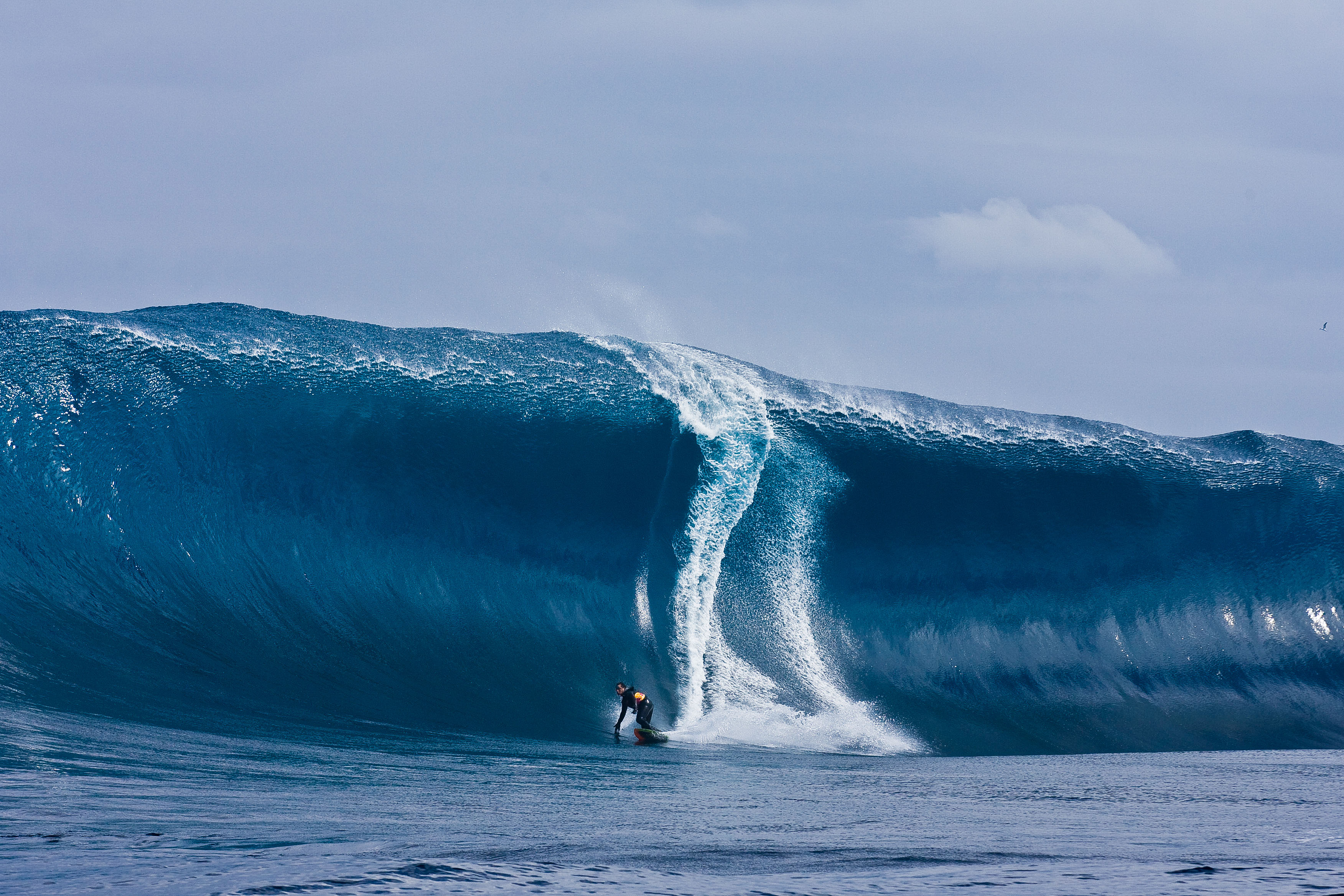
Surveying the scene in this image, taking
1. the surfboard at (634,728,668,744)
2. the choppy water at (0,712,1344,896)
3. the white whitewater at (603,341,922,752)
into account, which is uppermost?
the white whitewater at (603,341,922,752)

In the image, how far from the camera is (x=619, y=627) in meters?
13.2

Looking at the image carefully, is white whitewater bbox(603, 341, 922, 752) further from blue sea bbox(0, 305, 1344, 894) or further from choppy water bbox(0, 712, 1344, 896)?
choppy water bbox(0, 712, 1344, 896)

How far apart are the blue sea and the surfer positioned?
322mm

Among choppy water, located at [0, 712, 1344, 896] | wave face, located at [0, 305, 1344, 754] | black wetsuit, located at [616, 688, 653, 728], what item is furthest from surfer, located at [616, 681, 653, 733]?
choppy water, located at [0, 712, 1344, 896]

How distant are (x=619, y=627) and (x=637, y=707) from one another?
2.13m

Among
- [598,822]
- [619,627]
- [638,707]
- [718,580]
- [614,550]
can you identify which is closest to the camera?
[598,822]

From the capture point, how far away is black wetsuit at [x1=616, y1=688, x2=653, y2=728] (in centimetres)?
1108

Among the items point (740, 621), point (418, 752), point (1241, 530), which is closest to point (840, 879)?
point (418, 752)

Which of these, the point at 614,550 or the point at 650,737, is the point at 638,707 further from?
the point at 614,550

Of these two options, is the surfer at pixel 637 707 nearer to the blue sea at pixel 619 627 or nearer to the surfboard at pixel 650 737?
the surfboard at pixel 650 737

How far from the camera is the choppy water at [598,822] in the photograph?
4.61 metres

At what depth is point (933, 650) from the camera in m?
13.8

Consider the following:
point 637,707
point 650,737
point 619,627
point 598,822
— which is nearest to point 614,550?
point 619,627

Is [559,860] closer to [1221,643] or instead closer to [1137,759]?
[1137,759]
